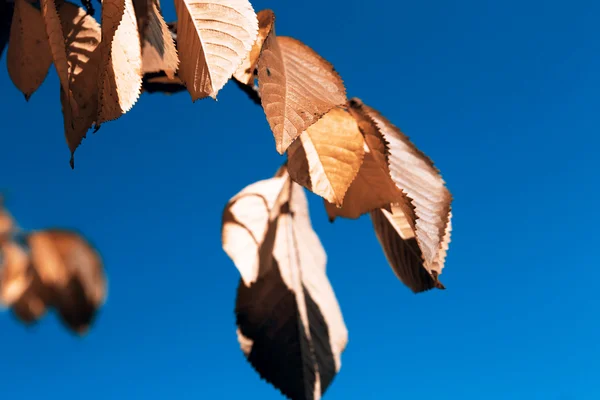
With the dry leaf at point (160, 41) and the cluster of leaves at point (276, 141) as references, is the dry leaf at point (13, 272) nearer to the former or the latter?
the cluster of leaves at point (276, 141)

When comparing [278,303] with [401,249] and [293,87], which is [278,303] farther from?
[293,87]

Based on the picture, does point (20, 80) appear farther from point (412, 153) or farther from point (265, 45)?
point (412, 153)

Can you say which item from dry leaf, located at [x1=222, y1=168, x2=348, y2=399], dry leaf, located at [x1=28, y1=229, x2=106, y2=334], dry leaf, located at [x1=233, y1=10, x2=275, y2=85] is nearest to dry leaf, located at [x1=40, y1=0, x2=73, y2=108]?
dry leaf, located at [x1=233, y1=10, x2=275, y2=85]

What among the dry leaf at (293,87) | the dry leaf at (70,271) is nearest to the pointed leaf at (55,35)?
the dry leaf at (293,87)

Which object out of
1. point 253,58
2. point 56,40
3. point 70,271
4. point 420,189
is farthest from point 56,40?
point 70,271

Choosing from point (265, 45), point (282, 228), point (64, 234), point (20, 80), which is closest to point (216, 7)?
point (265, 45)

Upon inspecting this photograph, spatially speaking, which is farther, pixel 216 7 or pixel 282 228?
pixel 282 228

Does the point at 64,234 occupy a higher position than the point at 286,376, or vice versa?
the point at 286,376
